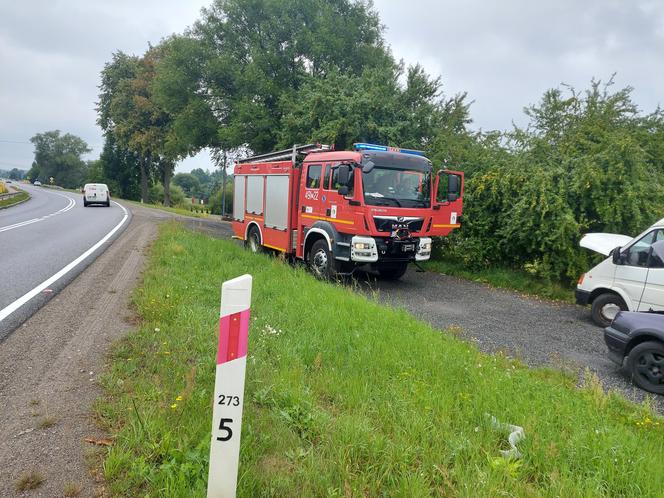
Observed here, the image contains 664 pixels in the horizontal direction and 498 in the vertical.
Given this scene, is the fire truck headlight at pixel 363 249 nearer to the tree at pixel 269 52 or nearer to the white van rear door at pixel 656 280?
the white van rear door at pixel 656 280

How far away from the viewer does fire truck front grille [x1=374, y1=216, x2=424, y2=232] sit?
9.10 metres

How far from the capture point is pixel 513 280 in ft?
36.4

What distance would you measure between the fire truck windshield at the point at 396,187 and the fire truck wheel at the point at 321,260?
1.55 m

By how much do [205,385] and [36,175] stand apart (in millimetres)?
133078

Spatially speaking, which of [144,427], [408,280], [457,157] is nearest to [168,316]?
[144,427]

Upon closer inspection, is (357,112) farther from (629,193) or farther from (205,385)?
(205,385)

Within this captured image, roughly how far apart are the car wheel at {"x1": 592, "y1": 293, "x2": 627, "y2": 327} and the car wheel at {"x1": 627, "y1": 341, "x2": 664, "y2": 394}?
2.62 meters

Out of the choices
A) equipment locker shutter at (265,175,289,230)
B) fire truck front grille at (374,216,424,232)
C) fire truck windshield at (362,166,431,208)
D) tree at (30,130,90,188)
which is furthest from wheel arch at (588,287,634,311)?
tree at (30,130,90,188)

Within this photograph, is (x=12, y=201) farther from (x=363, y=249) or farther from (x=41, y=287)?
(x=363, y=249)

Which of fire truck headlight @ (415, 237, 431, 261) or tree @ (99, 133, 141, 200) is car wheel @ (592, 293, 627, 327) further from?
tree @ (99, 133, 141, 200)

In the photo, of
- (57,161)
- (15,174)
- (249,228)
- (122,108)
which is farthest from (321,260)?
(15,174)

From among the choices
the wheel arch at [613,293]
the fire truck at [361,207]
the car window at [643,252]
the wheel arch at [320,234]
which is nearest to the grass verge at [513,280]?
the fire truck at [361,207]

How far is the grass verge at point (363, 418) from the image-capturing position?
270cm

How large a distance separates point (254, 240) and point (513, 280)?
722 cm
